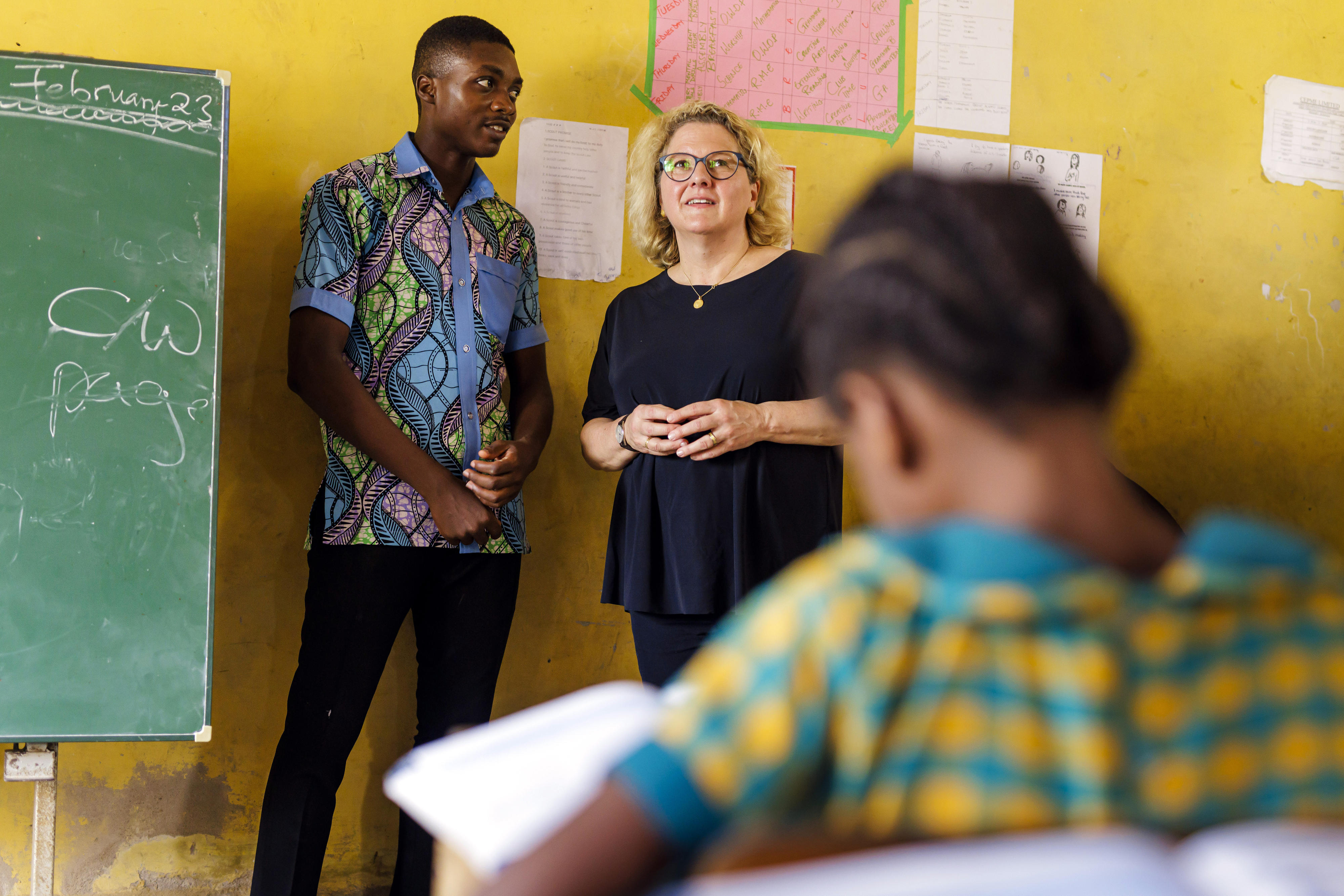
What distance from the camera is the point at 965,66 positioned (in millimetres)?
2754

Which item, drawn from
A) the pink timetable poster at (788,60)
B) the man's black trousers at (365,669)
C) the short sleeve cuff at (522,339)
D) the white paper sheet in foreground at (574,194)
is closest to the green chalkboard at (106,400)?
the man's black trousers at (365,669)

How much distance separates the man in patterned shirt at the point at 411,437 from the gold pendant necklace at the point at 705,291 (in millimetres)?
427

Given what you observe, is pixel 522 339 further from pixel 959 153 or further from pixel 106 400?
pixel 959 153

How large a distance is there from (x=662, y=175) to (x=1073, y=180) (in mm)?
1371

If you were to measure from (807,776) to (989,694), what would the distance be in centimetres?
10

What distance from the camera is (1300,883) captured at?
0.48 m

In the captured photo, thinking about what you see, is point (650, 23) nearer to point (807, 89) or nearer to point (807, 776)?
point (807, 89)

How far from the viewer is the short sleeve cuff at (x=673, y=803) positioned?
52cm

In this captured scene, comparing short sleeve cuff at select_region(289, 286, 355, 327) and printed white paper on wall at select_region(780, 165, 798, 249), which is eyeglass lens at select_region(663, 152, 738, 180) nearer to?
printed white paper on wall at select_region(780, 165, 798, 249)

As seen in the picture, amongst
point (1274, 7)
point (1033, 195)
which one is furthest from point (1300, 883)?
point (1274, 7)

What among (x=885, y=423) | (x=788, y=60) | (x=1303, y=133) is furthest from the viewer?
(x=1303, y=133)

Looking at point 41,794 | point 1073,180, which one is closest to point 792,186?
point 1073,180

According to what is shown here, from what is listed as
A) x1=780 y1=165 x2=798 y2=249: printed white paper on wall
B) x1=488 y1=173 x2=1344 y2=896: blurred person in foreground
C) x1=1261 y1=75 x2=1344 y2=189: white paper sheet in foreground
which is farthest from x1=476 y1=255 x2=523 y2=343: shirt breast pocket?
x1=1261 y1=75 x2=1344 y2=189: white paper sheet in foreground

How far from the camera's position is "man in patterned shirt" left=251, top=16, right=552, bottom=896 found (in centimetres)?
196
